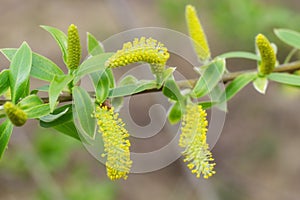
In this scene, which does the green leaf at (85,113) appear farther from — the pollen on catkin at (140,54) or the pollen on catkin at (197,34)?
the pollen on catkin at (197,34)

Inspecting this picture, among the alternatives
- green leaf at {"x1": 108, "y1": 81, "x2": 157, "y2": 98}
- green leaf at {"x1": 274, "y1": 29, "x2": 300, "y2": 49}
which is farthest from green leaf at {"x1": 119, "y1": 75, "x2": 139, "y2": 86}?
green leaf at {"x1": 274, "y1": 29, "x2": 300, "y2": 49}

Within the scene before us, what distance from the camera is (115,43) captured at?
1.09m

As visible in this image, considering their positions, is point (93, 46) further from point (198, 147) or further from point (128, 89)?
point (198, 147)

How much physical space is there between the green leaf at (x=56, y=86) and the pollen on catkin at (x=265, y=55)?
1.26ft

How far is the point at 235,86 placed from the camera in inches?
41.1

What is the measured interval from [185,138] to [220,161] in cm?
304

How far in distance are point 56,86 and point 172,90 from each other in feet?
0.74

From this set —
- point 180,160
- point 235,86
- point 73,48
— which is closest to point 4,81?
point 73,48

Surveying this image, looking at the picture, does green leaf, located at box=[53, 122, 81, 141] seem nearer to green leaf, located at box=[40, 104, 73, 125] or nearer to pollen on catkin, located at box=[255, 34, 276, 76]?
green leaf, located at box=[40, 104, 73, 125]

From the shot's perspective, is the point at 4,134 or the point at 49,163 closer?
the point at 4,134

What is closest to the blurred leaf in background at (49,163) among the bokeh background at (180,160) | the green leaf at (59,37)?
the bokeh background at (180,160)

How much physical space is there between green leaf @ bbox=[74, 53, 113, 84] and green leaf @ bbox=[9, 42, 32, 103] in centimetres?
10

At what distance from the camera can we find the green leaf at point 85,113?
810mm

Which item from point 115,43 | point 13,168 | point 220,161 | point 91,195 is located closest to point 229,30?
point 220,161
